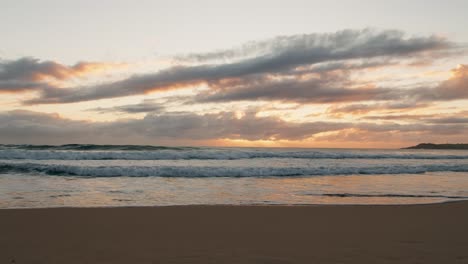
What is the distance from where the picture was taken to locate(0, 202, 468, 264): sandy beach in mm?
4785

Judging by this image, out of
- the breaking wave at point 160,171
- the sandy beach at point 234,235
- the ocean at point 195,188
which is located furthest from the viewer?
the breaking wave at point 160,171

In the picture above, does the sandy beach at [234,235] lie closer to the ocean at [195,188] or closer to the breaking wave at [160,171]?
the ocean at [195,188]

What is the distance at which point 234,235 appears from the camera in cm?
600

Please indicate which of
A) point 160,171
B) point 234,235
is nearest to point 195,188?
point 160,171

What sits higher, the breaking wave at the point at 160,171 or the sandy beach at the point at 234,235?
the breaking wave at the point at 160,171

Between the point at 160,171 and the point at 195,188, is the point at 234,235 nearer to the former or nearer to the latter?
the point at 195,188

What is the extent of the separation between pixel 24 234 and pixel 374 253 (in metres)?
5.12

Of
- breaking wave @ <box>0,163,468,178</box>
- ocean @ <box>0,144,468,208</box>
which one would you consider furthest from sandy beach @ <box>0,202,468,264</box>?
breaking wave @ <box>0,163,468,178</box>

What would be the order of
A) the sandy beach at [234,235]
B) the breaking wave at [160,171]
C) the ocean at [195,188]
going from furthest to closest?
the breaking wave at [160,171] < the ocean at [195,188] < the sandy beach at [234,235]

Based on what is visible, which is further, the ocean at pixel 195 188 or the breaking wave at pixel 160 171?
the breaking wave at pixel 160 171

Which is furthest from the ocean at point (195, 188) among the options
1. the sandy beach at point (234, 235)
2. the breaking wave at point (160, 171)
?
the sandy beach at point (234, 235)

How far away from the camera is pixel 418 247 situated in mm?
5309

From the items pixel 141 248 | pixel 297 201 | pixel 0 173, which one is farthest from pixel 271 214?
pixel 0 173

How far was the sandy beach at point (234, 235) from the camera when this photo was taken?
4.79 m
